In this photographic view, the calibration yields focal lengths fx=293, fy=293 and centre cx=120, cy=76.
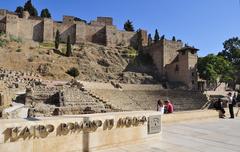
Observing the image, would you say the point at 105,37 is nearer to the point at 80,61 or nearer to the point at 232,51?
the point at 80,61

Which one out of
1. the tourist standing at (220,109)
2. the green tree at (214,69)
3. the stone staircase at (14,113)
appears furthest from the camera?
the green tree at (214,69)

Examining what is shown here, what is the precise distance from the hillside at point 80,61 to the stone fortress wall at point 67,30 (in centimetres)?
278

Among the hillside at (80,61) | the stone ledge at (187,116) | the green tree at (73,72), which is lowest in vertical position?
the stone ledge at (187,116)

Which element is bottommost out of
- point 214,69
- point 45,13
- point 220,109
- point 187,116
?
point 187,116

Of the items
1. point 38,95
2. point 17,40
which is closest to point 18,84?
point 38,95

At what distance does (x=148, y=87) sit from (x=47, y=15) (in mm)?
34222

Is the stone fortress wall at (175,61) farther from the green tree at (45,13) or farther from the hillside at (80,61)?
the green tree at (45,13)

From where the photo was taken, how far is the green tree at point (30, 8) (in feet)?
214

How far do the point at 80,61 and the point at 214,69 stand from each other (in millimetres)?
24265

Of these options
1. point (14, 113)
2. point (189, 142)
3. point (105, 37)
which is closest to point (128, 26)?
point (105, 37)

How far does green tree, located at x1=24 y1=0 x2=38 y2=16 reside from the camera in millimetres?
65250

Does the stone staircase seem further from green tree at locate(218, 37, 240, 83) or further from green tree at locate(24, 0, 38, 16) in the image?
green tree at locate(218, 37, 240, 83)

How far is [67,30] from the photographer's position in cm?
6191

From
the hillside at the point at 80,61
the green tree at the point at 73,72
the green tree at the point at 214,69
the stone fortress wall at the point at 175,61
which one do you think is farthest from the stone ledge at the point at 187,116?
the green tree at the point at 214,69
